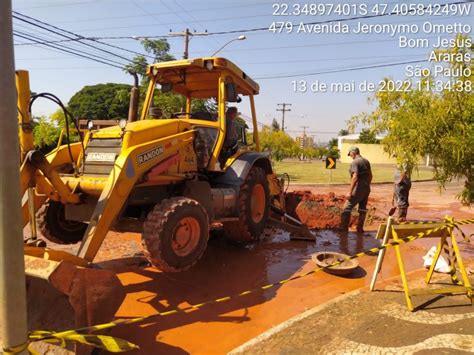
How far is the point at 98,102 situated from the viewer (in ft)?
115

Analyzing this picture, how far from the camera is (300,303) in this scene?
4938mm

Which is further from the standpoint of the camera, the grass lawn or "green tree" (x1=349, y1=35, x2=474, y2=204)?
the grass lawn

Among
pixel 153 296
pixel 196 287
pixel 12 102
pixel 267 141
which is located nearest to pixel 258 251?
pixel 196 287

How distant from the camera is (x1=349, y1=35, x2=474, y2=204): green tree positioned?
17.6ft

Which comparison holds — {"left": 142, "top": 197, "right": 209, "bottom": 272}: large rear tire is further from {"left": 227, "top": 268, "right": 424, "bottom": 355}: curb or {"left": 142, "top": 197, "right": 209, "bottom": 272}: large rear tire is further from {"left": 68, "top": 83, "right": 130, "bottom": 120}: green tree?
{"left": 68, "top": 83, "right": 130, "bottom": 120}: green tree

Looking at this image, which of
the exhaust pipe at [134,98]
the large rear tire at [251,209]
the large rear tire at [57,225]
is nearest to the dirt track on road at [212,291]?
the large rear tire at [251,209]

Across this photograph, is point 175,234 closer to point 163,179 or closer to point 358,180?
point 163,179

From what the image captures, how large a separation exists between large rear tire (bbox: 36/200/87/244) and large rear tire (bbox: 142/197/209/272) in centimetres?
200

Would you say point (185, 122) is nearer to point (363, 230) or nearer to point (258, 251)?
point (258, 251)

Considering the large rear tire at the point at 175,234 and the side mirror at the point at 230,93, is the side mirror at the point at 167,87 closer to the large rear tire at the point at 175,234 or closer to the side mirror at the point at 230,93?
the side mirror at the point at 230,93

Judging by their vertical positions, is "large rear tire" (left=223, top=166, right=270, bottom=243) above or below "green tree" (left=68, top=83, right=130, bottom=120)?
below

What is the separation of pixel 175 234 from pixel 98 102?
33.4 meters

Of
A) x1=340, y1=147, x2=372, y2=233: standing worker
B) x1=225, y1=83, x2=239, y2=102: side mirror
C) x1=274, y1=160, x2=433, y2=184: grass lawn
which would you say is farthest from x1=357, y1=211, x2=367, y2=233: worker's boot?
x1=274, y1=160, x2=433, y2=184: grass lawn

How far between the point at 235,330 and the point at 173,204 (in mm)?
1525
